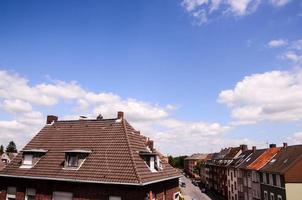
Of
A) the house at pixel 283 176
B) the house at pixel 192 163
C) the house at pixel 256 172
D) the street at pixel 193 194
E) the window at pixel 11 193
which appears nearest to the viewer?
the window at pixel 11 193

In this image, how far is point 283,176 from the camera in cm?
3734

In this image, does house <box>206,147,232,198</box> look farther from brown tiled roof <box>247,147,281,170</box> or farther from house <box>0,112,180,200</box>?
house <box>0,112,180,200</box>

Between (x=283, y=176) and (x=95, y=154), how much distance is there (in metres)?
24.8

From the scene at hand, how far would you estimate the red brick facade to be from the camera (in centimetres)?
2047

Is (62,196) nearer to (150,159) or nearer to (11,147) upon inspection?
(150,159)

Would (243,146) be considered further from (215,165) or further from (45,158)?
(45,158)

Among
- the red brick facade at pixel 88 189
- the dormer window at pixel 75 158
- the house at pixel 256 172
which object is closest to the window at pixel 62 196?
the red brick facade at pixel 88 189

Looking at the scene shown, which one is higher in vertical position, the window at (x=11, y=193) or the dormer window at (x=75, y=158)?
the dormer window at (x=75, y=158)

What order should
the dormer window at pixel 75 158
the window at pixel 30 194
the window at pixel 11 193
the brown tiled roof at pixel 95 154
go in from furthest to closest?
1. the window at pixel 11 193
2. the window at pixel 30 194
3. the dormer window at pixel 75 158
4. the brown tiled roof at pixel 95 154

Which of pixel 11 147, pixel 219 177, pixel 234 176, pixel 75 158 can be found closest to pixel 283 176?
pixel 75 158

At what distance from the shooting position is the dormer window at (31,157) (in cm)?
2525

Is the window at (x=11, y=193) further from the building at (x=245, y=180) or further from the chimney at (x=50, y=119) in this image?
the building at (x=245, y=180)

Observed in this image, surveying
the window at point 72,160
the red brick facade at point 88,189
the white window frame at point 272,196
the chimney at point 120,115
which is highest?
the chimney at point 120,115

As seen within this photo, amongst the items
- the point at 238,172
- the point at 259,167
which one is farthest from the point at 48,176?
the point at 238,172
